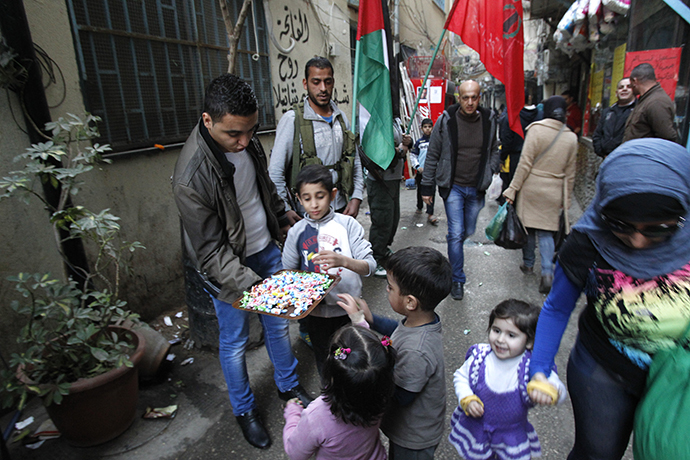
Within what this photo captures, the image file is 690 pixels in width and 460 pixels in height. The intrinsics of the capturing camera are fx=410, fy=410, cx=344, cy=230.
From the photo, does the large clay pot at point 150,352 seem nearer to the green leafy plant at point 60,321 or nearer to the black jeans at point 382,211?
the green leafy plant at point 60,321

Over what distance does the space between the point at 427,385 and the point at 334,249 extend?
3.28 ft

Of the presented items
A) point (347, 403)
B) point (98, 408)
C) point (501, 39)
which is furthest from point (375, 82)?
point (98, 408)

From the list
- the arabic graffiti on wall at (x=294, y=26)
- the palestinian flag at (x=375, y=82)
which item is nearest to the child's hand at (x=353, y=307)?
the palestinian flag at (x=375, y=82)

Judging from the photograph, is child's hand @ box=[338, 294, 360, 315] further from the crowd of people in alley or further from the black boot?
the black boot

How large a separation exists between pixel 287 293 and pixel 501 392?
42.9 inches

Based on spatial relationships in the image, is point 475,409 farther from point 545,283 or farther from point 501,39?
point 501,39

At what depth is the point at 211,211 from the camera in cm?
206

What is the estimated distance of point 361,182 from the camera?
368 centimetres

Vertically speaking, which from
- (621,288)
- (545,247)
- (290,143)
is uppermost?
(290,143)

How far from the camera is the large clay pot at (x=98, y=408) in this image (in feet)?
7.46

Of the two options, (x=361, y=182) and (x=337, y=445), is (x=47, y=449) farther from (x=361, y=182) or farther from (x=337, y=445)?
(x=361, y=182)

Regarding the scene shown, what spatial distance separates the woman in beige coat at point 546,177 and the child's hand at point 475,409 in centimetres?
286

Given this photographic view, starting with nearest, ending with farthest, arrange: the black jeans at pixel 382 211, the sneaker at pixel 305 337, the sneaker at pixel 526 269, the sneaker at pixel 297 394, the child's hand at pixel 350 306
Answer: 1. the child's hand at pixel 350 306
2. the sneaker at pixel 297 394
3. the sneaker at pixel 305 337
4. the black jeans at pixel 382 211
5. the sneaker at pixel 526 269

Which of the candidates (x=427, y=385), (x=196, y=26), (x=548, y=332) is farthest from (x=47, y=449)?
(x=196, y=26)
